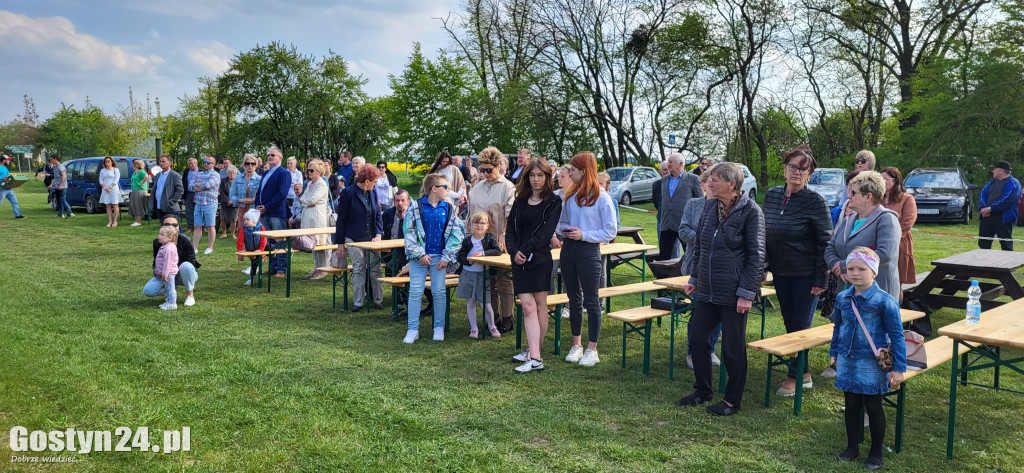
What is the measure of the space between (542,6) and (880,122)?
48.4ft

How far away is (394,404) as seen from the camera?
494 centimetres

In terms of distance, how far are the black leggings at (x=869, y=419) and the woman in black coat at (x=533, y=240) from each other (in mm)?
2393

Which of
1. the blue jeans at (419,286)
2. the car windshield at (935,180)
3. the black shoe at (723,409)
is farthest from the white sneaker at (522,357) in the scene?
the car windshield at (935,180)

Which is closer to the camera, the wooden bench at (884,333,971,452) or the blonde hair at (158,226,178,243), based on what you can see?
the wooden bench at (884,333,971,452)

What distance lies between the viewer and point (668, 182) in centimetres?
891

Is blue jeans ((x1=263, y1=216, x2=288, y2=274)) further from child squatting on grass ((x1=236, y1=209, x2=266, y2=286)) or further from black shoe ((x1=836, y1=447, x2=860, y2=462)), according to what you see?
black shoe ((x1=836, y1=447, x2=860, y2=462))

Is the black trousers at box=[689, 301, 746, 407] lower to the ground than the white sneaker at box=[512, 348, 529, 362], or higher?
higher

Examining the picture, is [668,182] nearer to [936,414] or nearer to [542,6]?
[936,414]

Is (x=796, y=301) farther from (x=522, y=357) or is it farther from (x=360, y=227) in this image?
(x=360, y=227)

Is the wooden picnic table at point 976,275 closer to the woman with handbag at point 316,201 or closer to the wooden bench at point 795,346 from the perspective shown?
the wooden bench at point 795,346

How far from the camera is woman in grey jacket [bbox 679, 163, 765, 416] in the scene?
4.70 m

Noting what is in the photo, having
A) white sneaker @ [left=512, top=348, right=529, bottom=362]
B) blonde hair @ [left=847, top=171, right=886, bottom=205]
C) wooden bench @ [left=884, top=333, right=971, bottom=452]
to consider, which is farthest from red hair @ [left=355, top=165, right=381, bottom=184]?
wooden bench @ [left=884, top=333, right=971, bottom=452]

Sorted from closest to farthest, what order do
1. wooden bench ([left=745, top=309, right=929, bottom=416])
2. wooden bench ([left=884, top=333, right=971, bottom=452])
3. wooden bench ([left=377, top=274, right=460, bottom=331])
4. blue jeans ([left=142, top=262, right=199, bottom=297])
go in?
1. wooden bench ([left=884, top=333, right=971, bottom=452])
2. wooden bench ([left=745, top=309, right=929, bottom=416])
3. wooden bench ([left=377, top=274, right=460, bottom=331])
4. blue jeans ([left=142, top=262, right=199, bottom=297])

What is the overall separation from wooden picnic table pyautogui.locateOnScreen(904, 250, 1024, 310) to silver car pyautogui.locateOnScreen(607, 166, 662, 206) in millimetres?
16219
